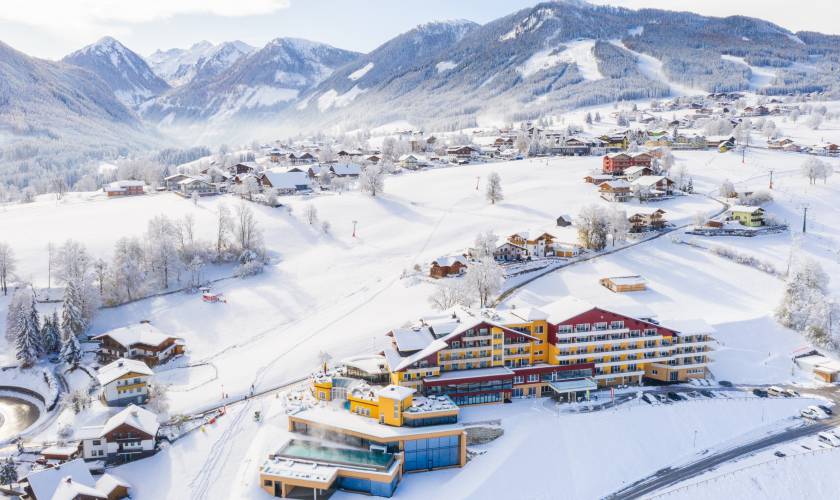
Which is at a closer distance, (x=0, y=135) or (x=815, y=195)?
(x=815, y=195)

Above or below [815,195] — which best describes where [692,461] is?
below

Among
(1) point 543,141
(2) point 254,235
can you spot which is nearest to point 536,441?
(2) point 254,235

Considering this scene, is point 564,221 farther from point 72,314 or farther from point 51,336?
point 51,336

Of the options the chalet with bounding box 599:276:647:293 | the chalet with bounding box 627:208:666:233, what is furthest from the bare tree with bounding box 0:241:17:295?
the chalet with bounding box 627:208:666:233

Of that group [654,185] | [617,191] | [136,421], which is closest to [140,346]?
[136,421]

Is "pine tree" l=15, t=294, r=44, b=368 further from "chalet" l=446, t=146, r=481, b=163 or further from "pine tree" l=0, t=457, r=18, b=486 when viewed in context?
"chalet" l=446, t=146, r=481, b=163

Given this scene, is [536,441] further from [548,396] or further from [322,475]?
[322,475]
